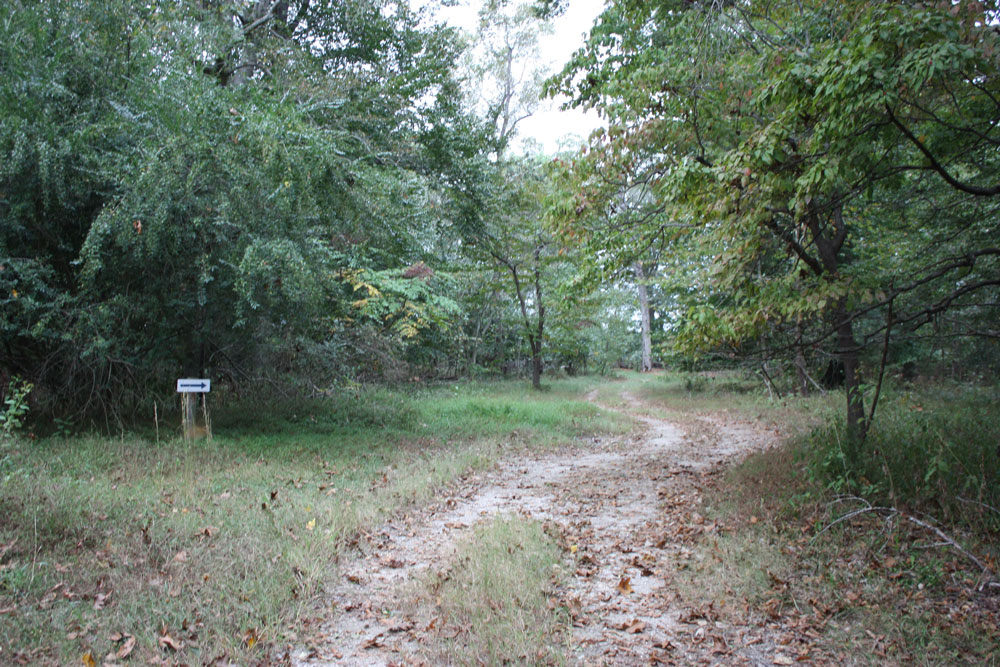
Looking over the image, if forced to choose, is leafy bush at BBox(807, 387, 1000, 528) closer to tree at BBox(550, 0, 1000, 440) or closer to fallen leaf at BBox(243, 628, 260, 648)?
tree at BBox(550, 0, 1000, 440)

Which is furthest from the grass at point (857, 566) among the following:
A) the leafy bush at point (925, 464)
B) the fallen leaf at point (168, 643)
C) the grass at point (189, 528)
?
the fallen leaf at point (168, 643)

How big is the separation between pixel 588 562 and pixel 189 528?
11.6ft

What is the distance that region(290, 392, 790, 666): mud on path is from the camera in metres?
3.73

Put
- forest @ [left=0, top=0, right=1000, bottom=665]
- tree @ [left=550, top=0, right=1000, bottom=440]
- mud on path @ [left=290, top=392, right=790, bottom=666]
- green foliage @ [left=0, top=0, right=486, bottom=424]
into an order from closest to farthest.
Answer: mud on path @ [left=290, top=392, right=790, bottom=666] → tree @ [left=550, top=0, right=1000, bottom=440] → forest @ [left=0, top=0, right=1000, bottom=665] → green foliage @ [left=0, top=0, right=486, bottom=424]

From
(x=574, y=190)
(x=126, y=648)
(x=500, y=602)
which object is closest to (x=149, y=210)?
(x=574, y=190)

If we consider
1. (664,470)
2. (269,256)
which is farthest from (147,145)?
(664,470)

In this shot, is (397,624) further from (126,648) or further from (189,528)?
(189,528)

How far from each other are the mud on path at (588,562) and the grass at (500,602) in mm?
130

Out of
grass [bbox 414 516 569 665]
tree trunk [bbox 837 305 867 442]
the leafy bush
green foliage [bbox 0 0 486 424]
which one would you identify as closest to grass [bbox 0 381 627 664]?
grass [bbox 414 516 569 665]

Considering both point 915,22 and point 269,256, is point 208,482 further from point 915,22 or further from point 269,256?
point 915,22

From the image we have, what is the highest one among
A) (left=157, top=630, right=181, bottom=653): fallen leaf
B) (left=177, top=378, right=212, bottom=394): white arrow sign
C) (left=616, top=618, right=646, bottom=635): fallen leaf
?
(left=177, top=378, right=212, bottom=394): white arrow sign

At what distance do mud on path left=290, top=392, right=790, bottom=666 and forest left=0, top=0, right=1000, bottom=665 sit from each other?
187 millimetres

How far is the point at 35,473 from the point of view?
6.42 metres

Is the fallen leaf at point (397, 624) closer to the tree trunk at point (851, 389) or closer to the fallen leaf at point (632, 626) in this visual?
the fallen leaf at point (632, 626)
